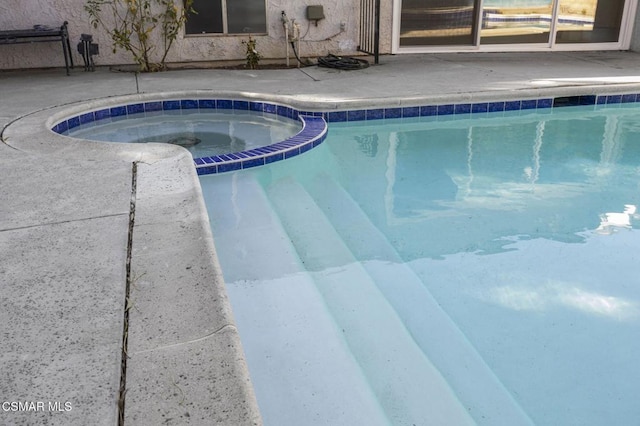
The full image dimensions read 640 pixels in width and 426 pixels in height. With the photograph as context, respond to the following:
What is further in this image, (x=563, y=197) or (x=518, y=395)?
(x=563, y=197)

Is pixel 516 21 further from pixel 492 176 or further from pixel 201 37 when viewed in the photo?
pixel 492 176

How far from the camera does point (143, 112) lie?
5555 millimetres

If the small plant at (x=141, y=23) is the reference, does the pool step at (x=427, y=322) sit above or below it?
below

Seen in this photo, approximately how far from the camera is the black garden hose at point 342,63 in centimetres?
702

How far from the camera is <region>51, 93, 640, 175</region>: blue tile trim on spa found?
15.1 ft

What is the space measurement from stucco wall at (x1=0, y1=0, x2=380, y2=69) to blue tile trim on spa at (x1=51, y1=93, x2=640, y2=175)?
6.85ft

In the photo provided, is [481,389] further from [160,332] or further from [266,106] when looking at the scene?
[266,106]

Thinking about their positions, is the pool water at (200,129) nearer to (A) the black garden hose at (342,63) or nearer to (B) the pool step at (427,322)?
(B) the pool step at (427,322)

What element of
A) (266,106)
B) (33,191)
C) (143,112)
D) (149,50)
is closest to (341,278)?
(33,191)

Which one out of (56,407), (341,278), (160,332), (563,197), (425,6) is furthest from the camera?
(425,6)

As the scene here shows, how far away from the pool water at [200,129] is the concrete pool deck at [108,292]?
3.09ft

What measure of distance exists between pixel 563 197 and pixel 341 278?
1977 mm

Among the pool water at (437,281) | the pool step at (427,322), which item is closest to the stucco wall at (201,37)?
the pool water at (437,281)

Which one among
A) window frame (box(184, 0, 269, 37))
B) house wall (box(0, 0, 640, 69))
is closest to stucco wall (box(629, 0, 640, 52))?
house wall (box(0, 0, 640, 69))
